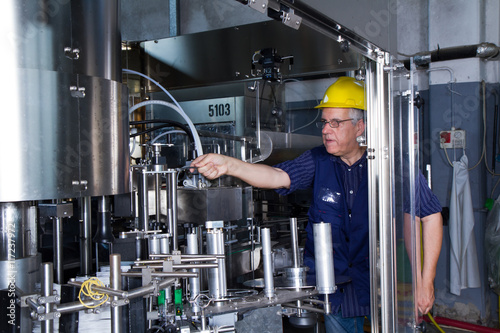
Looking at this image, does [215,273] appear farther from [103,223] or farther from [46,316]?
[46,316]

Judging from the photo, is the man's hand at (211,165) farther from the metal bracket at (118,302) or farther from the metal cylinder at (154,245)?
the metal bracket at (118,302)

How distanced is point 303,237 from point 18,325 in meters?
1.98

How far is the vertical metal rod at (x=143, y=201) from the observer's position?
4.23ft

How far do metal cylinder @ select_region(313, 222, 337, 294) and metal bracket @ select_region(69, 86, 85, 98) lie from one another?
700 millimetres

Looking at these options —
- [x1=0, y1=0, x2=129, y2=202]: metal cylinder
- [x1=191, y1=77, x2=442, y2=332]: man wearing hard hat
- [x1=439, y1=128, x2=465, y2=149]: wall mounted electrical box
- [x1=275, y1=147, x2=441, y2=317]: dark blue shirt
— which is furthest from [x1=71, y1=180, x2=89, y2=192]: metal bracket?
[x1=439, y1=128, x2=465, y2=149]: wall mounted electrical box

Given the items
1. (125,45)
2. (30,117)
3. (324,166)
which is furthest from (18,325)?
(125,45)

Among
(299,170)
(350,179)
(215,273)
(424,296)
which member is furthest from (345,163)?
(215,273)

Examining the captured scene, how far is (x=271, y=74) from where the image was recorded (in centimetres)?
201

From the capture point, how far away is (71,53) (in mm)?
942

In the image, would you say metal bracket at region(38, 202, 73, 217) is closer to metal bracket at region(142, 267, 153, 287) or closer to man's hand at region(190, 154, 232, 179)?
metal bracket at region(142, 267, 153, 287)

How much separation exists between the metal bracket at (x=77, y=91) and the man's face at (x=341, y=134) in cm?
104

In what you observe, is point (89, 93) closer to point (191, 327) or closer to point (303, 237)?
point (191, 327)

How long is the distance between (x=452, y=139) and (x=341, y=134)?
2.03 metres

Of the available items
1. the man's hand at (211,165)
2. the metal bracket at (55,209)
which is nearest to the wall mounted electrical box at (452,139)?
the man's hand at (211,165)
